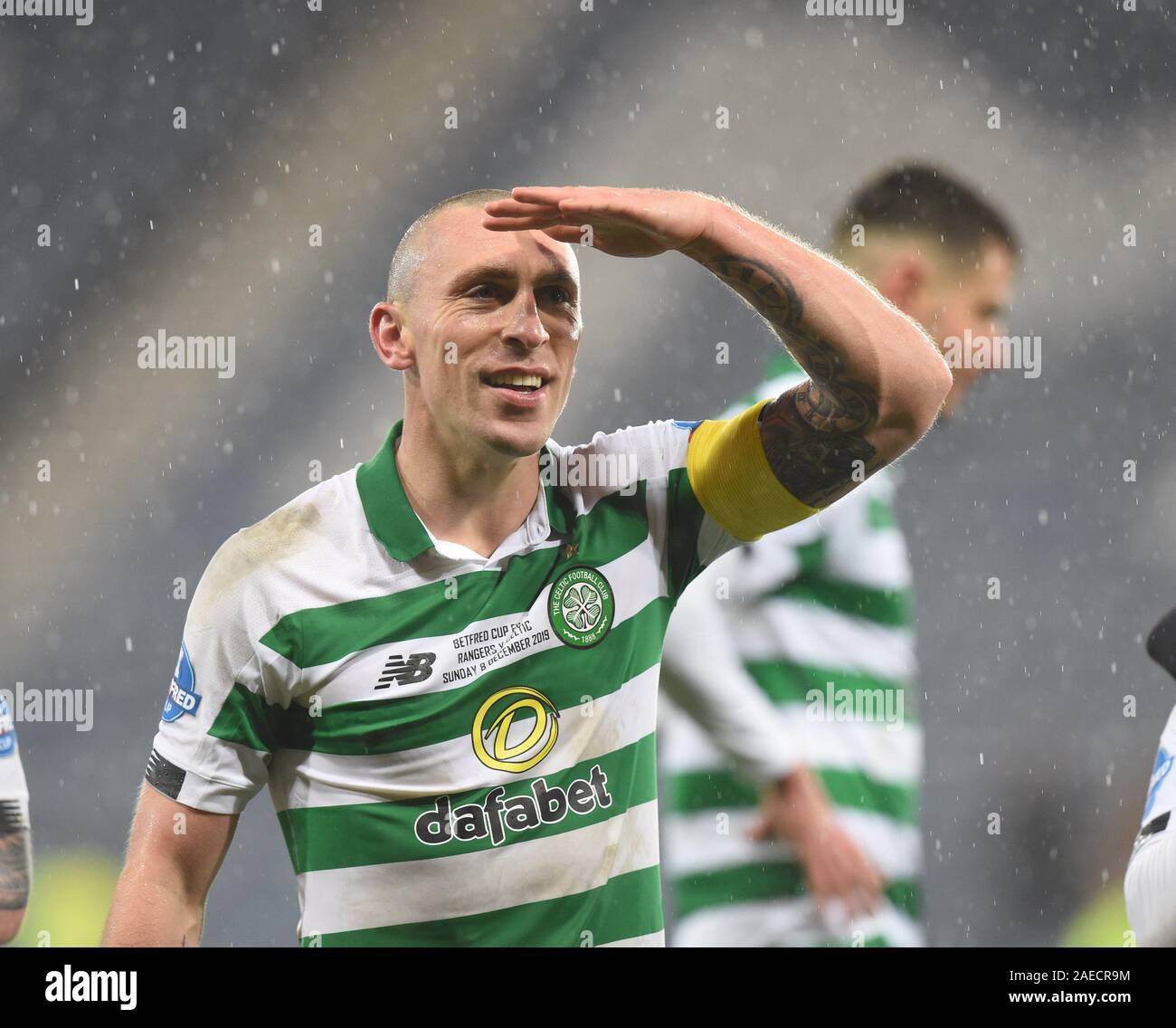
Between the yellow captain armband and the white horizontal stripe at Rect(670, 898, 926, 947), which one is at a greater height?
the yellow captain armband

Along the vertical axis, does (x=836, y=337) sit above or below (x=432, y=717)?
above

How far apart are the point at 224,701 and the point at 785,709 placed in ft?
3.59

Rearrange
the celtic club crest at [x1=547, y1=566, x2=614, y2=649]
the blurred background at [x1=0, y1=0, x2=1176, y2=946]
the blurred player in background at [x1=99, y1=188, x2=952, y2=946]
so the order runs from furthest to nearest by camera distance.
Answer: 1. the blurred background at [x1=0, y1=0, x2=1176, y2=946]
2. the celtic club crest at [x1=547, y1=566, x2=614, y2=649]
3. the blurred player in background at [x1=99, y1=188, x2=952, y2=946]

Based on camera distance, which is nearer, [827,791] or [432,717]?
[432,717]

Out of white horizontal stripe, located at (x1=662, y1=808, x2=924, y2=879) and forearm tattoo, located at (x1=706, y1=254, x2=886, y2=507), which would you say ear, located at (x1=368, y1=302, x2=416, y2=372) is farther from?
white horizontal stripe, located at (x1=662, y1=808, x2=924, y2=879)

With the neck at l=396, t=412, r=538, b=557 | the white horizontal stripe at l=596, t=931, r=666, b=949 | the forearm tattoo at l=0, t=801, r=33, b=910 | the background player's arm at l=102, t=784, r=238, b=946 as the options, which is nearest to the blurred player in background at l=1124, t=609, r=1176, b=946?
the white horizontal stripe at l=596, t=931, r=666, b=949

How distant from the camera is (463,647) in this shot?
162cm

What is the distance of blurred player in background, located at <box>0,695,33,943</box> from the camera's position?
6.35 feet

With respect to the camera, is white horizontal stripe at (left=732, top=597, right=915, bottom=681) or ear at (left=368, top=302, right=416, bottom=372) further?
white horizontal stripe at (left=732, top=597, right=915, bottom=681)

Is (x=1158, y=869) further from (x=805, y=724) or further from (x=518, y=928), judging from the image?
(x=805, y=724)

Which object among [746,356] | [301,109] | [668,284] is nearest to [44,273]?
[301,109]

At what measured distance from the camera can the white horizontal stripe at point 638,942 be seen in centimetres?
161

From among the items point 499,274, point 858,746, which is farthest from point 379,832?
point 858,746

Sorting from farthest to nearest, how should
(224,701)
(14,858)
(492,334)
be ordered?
1. (14,858)
2. (492,334)
3. (224,701)
